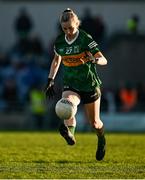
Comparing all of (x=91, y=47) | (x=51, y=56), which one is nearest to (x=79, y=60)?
(x=91, y=47)

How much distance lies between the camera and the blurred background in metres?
25.3

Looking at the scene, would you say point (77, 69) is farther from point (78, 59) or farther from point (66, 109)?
point (66, 109)

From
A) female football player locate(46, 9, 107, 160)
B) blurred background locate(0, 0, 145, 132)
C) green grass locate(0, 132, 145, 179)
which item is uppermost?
female football player locate(46, 9, 107, 160)

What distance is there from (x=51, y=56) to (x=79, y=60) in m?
15.7

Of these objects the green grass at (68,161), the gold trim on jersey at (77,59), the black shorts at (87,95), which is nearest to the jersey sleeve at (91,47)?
the gold trim on jersey at (77,59)

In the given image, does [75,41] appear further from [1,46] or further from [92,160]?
[1,46]

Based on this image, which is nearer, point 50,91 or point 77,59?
point 77,59

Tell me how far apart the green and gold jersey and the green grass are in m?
1.16

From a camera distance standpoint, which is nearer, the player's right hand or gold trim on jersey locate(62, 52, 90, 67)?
gold trim on jersey locate(62, 52, 90, 67)

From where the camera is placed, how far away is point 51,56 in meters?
26.8

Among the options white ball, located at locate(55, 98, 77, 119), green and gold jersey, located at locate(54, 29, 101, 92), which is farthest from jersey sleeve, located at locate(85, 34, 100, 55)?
white ball, located at locate(55, 98, 77, 119)

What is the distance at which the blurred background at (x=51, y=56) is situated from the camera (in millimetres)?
25344

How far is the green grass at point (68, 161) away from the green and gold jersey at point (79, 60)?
116cm

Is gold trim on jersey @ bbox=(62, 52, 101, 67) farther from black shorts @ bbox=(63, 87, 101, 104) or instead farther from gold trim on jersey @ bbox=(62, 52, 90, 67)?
black shorts @ bbox=(63, 87, 101, 104)
